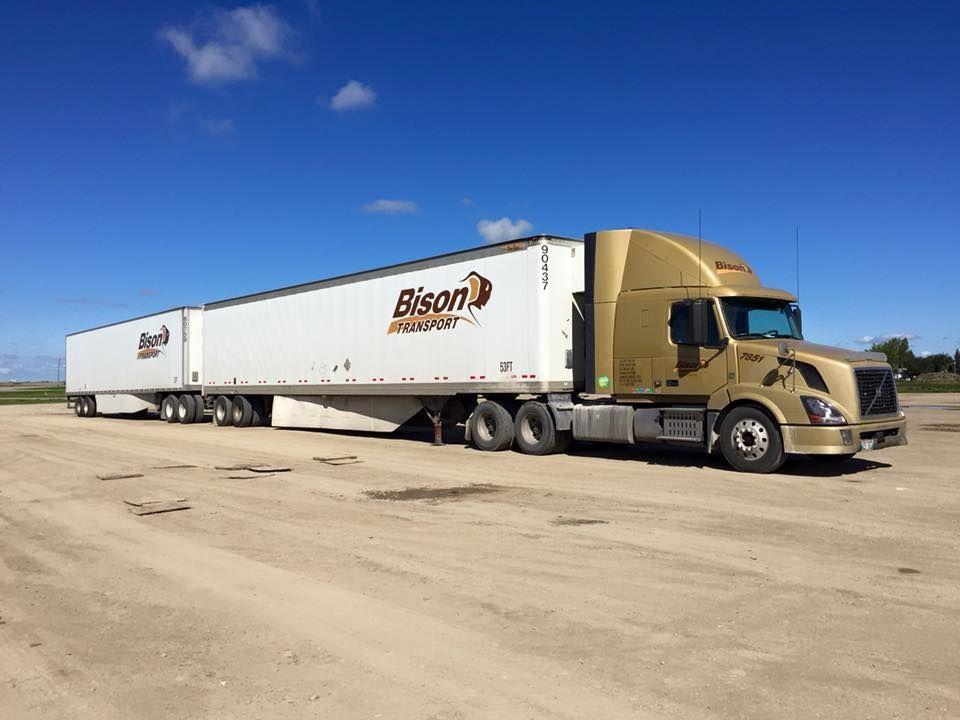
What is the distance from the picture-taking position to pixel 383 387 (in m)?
18.7

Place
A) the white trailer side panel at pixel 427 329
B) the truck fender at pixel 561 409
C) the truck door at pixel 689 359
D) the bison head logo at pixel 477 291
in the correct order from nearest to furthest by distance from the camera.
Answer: the truck door at pixel 689 359, the truck fender at pixel 561 409, the white trailer side panel at pixel 427 329, the bison head logo at pixel 477 291

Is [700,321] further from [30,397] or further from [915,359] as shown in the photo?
[915,359]

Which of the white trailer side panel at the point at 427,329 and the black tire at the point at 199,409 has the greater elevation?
the white trailer side panel at the point at 427,329

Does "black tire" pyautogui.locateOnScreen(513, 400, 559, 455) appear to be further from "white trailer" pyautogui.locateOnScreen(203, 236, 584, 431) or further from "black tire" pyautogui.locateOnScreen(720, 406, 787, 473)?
"black tire" pyautogui.locateOnScreen(720, 406, 787, 473)

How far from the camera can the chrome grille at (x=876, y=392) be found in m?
11.5

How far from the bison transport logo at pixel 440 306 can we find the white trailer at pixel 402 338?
2 centimetres

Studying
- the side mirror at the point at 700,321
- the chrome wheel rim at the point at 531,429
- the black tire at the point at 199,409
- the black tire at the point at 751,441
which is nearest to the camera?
the black tire at the point at 751,441

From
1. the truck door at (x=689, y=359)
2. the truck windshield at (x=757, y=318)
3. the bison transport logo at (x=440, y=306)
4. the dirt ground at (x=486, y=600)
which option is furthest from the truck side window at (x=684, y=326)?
the bison transport logo at (x=440, y=306)

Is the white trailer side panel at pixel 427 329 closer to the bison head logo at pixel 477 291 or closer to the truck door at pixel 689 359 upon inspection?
the bison head logo at pixel 477 291

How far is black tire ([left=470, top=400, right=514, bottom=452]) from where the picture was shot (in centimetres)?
1565

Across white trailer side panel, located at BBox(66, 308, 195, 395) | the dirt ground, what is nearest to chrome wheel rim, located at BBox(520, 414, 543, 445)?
the dirt ground

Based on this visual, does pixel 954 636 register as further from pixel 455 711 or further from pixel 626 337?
pixel 626 337

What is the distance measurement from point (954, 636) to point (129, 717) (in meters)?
4.72


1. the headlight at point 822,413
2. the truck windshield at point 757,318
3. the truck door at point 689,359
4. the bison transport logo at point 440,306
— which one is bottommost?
the headlight at point 822,413
